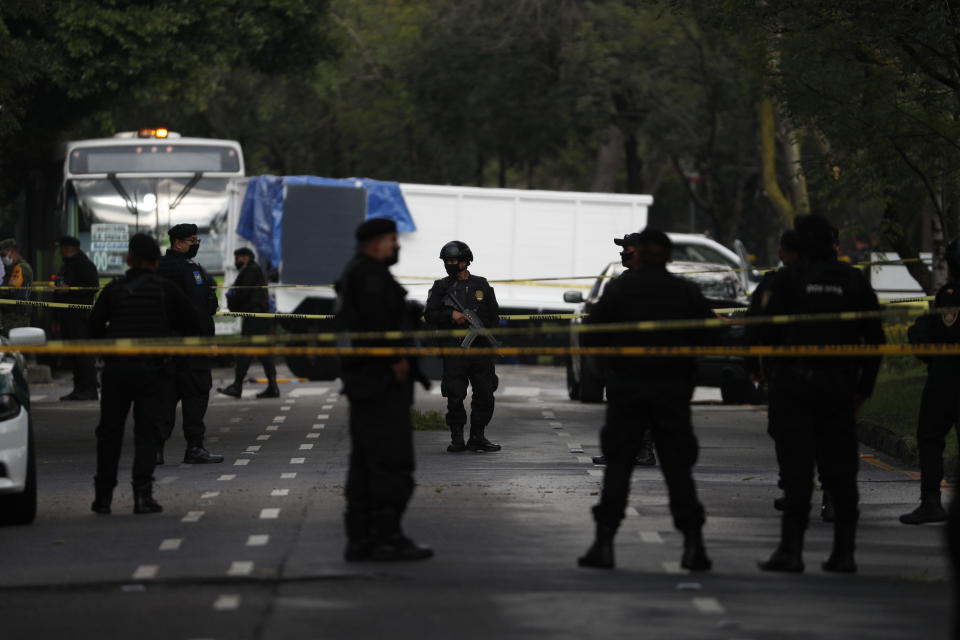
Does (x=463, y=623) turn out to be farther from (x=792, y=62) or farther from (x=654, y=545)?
(x=792, y=62)

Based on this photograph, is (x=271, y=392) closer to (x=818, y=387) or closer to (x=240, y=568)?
(x=240, y=568)

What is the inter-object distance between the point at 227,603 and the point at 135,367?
3375 mm

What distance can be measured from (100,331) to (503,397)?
1179cm

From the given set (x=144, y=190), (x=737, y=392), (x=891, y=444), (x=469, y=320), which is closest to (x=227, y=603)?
(x=469, y=320)

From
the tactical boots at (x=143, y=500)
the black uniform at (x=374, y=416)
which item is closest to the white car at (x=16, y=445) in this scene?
the tactical boots at (x=143, y=500)

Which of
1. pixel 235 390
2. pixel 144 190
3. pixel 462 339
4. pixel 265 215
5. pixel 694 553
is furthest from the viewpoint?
pixel 265 215

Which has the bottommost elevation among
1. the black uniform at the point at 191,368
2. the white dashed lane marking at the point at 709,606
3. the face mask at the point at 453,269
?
the white dashed lane marking at the point at 709,606

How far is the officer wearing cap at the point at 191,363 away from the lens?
47.6 feet

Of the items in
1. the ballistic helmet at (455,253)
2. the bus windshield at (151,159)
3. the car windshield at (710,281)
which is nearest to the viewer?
the ballistic helmet at (455,253)

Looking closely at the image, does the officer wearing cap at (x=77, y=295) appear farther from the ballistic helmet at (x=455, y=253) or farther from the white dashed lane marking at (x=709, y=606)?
the white dashed lane marking at (x=709, y=606)

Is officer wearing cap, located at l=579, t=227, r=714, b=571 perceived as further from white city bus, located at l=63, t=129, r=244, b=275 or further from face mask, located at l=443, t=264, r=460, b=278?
white city bus, located at l=63, t=129, r=244, b=275

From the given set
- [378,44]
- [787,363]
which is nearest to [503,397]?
[787,363]

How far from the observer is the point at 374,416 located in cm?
941

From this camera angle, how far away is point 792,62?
1919cm
